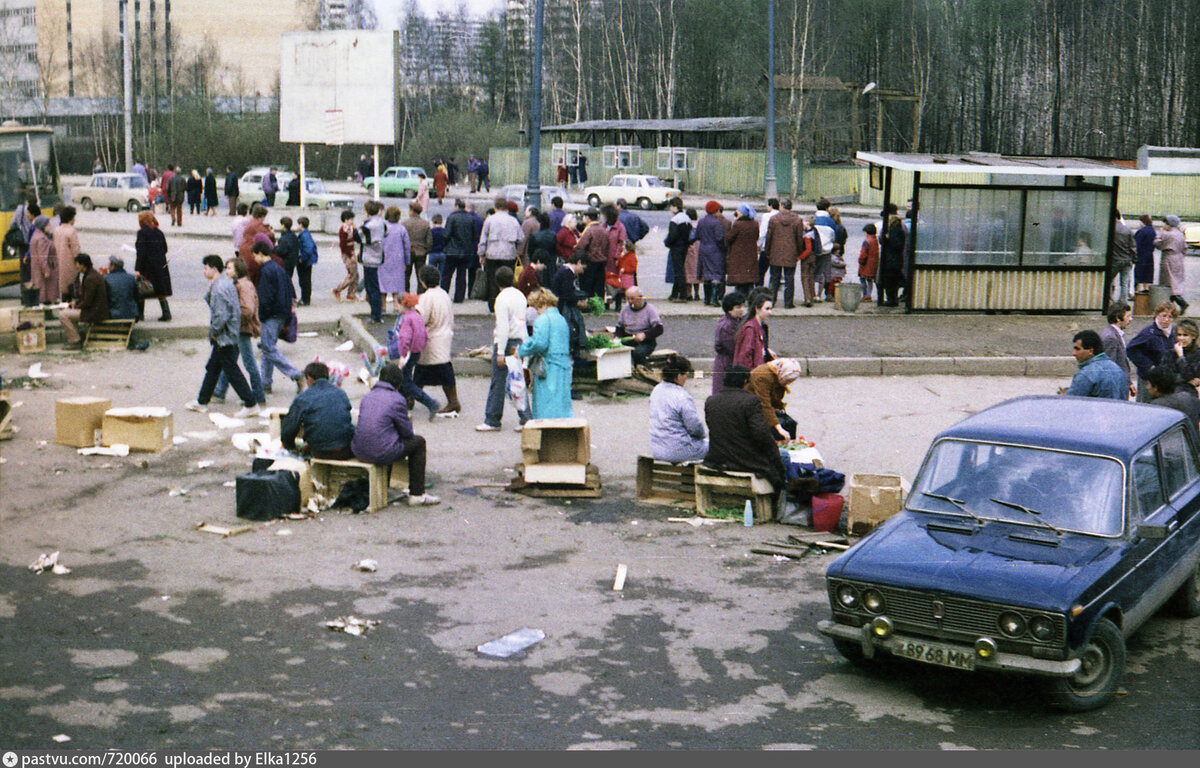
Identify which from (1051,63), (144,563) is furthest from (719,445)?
(1051,63)

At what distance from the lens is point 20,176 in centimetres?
2336

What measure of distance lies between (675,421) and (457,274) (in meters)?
11.3

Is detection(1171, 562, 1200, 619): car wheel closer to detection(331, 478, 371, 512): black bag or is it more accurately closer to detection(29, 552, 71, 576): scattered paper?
detection(331, 478, 371, 512): black bag

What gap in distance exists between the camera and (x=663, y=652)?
7492 millimetres

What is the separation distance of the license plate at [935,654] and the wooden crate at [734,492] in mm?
3478

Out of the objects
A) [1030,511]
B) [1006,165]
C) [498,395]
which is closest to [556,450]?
[498,395]

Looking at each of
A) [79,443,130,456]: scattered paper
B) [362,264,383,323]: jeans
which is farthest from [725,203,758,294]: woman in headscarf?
[79,443,130,456]: scattered paper

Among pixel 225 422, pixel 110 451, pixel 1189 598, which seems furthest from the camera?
pixel 225 422

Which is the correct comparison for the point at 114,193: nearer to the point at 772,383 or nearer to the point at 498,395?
the point at 498,395

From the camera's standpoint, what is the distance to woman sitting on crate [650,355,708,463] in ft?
35.0

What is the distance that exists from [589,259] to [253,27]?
285 feet

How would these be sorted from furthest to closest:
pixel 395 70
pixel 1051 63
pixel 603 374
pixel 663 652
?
1. pixel 1051 63
2. pixel 395 70
3. pixel 603 374
4. pixel 663 652

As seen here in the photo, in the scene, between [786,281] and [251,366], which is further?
[786,281]

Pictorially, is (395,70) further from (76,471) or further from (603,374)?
(76,471)
